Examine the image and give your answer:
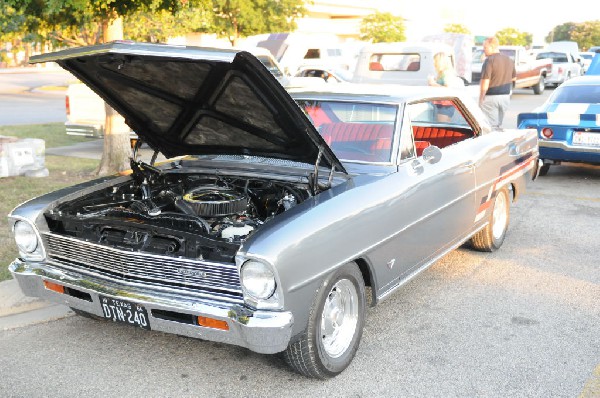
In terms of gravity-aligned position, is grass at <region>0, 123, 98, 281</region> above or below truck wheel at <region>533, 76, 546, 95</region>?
above

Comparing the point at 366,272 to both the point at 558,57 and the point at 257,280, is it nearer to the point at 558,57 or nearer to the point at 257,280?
the point at 257,280

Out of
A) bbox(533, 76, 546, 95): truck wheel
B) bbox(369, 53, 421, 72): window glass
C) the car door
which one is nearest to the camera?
the car door

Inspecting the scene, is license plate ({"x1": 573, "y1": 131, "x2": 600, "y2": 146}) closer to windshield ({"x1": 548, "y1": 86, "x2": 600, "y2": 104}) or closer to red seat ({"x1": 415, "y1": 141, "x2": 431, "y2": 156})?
windshield ({"x1": 548, "y1": 86, "x2": 600, "y2": 104})

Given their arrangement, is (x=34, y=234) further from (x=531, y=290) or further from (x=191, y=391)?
(x=531, y=290)

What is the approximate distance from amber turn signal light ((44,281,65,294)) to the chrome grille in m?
0.13

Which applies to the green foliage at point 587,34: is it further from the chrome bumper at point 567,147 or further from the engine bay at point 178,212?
the engine bay at point 178,212

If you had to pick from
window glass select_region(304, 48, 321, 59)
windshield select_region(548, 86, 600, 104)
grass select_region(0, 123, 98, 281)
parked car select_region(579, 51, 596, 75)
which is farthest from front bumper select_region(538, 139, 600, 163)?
parked car select_region(579, 51, 596, 75)

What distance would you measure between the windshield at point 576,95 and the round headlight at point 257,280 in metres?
7.19

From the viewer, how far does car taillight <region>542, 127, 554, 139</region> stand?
8.91 meters

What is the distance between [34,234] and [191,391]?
1384mm

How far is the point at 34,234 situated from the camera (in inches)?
160

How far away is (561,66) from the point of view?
94.1 feet

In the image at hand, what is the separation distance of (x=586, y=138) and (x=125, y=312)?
6.96 metres

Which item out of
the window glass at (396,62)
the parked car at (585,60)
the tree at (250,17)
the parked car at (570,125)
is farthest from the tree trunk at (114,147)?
the tree at (250,17)
